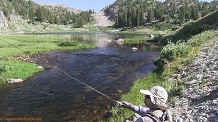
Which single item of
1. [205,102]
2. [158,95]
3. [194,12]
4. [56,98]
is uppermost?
[194,12]

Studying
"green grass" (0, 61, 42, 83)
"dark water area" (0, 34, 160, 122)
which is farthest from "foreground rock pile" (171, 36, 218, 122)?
"green grass" (0, 61, 42, 83)

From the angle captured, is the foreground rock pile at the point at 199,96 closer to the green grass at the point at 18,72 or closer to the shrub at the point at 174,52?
the shrub at the point at 174,52

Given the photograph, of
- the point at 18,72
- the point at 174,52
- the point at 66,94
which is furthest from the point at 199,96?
the point at 18,72

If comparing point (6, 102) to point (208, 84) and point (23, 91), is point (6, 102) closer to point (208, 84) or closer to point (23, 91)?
point (23, 91)

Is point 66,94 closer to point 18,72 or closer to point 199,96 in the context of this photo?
point 18,72

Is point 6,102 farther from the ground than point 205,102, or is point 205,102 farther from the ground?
point 205,102


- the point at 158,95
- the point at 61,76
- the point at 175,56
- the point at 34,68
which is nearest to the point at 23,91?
the point at 61,76

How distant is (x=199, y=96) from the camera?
44.3 ft

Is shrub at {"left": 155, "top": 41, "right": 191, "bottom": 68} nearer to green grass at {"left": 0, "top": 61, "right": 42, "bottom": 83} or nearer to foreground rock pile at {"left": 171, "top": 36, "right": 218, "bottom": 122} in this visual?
foreground rock pile at {"left": 171, "top": 36, "right": 218, "bottom": 122}

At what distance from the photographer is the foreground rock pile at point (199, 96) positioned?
11.3 m

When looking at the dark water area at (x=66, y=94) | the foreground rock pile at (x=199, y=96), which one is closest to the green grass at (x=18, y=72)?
the dark water area at (x=66, y=94)

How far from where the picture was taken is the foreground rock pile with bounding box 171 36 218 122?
11277mm

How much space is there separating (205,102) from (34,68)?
25118 mm

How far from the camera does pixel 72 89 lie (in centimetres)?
2425
